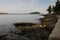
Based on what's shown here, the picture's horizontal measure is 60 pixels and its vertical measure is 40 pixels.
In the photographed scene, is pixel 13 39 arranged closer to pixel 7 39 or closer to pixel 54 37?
pixel 7 39

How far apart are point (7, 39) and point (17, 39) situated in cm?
91

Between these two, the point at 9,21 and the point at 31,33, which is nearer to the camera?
the point at 31,33

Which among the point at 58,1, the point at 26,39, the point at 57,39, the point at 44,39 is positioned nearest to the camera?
the point at 57,39

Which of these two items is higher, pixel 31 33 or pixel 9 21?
pixel 31 33

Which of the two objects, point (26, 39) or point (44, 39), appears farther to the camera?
point (26, 39)

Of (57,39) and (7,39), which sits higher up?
(57,39)

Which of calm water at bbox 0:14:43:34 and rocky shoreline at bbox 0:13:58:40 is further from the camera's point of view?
calm water at bbox 0:14:43:34

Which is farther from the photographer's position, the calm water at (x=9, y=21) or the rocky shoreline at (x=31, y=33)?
the calm water at (x=9, y=21)

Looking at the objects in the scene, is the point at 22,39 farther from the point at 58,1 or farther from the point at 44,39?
the point at 58,1

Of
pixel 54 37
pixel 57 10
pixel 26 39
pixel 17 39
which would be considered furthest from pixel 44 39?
pixel 57 10

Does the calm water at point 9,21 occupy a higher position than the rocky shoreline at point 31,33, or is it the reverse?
the rocky shoreline at point 31,33

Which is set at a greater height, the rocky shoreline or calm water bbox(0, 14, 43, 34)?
the rocky shoreline

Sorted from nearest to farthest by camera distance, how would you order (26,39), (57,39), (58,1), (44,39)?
(57,39)
(44,39)
(26,39)
(58,1)

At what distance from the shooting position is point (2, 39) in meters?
12.7
